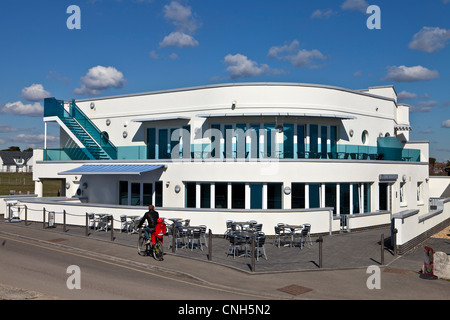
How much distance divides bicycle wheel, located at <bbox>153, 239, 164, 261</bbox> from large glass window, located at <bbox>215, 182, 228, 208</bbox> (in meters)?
7.13

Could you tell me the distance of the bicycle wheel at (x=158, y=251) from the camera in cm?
1373

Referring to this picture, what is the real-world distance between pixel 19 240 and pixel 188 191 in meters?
7.95

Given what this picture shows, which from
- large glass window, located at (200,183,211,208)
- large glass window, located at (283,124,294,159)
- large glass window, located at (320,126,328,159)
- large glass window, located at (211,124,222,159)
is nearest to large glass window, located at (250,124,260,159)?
large glass window, located at (283,124,294,159)

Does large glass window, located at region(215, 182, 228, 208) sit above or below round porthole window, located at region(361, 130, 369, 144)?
below

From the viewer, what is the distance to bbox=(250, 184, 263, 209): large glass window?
20266 mm

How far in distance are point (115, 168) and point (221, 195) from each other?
6.20 meters

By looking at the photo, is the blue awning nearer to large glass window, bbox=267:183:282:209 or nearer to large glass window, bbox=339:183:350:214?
large glass window, bbox=267:183:282:209

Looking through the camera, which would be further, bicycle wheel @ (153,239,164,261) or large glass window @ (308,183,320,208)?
large glass window @ (308,183,320,208)

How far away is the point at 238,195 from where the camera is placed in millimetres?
20438

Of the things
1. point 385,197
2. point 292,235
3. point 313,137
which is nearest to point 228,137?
point 313,137

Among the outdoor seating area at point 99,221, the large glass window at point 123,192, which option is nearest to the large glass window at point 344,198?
the outdoor seating area at point 99,221

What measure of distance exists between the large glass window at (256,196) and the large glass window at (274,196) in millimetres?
403

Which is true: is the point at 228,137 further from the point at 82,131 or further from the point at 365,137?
the point at 82,131

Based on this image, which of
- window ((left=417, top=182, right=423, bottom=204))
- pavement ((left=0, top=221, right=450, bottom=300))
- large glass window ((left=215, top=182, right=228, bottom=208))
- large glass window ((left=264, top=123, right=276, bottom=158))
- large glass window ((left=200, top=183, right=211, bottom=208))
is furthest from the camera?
window ((left=417, top=182, right=423, bottom=204))
